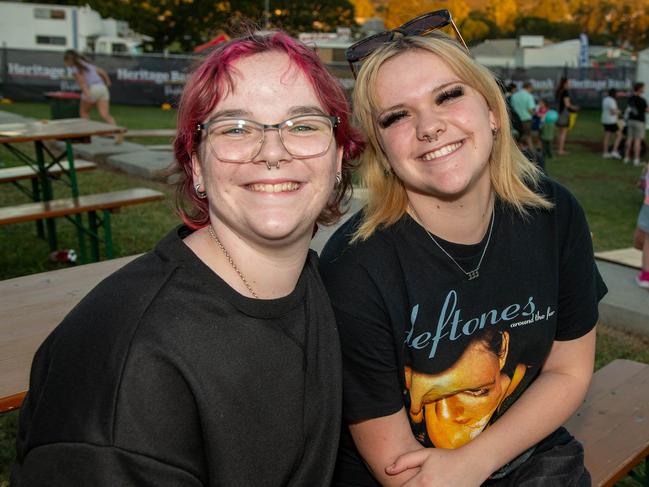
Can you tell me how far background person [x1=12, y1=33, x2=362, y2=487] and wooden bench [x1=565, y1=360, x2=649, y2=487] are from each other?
47.5 inches

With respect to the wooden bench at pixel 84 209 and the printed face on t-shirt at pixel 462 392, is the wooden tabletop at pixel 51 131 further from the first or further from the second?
the printed face on t-shirt at pixel 462 392

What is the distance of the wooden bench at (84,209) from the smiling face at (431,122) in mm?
4022

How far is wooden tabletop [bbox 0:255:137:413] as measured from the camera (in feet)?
6.64

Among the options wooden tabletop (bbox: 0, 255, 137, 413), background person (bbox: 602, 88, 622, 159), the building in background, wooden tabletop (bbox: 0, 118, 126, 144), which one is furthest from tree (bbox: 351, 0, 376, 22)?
wooden tabletop (bbox: 0, 255, 137, 413)

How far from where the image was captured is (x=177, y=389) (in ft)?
4.33

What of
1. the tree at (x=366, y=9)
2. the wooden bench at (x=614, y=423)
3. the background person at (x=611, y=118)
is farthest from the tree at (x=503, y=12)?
the wooden bench at (x=614, y=423)

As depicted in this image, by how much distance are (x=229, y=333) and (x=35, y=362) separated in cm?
41

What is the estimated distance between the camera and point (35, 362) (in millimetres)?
1428

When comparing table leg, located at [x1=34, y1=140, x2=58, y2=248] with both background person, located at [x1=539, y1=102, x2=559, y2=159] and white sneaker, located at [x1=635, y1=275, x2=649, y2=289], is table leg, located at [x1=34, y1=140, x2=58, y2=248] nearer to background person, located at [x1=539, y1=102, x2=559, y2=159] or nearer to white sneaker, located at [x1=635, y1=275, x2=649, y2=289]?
white sneaker, located at [x1=635, y1=275, x2=649, y2=289]

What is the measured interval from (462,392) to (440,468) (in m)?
0.24

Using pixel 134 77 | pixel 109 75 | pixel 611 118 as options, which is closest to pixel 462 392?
pixel 611 118

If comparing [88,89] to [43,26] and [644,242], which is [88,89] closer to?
[644,242]

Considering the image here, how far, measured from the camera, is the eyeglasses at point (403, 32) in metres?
2.02

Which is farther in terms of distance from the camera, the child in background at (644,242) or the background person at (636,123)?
the background person at (636,123)
